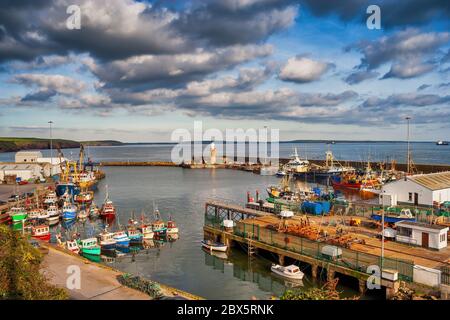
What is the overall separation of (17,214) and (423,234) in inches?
2027

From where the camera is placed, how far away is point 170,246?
4075 centimetres

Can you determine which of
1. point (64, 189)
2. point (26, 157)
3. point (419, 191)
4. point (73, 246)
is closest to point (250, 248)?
point (73, 246)

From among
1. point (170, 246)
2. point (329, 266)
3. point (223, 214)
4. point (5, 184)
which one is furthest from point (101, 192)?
point (329, 266)

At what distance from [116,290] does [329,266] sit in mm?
15158

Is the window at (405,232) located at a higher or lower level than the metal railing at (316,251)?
higher

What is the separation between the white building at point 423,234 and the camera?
2697 centimetres

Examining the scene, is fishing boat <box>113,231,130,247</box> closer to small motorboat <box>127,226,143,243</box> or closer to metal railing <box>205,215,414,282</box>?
small motorboat <box>127,226,143,243</box>

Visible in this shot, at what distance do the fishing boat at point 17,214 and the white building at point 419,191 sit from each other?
4861 centimetres

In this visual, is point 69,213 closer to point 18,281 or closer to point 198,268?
point 198,268

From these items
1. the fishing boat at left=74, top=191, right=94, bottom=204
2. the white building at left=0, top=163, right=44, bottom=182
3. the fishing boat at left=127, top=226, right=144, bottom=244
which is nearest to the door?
the fishing boat at left=127, top=226, right=144, bottom=244

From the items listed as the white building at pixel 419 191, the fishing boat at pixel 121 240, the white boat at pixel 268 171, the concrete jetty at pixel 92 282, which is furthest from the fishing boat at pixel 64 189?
the white boat at pixel 268 171

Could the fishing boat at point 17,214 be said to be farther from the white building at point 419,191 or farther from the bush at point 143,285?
the white building at point 419,191

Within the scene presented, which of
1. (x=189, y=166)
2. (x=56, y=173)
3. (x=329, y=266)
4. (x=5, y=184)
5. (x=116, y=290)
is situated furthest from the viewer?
(x=189, y=166)
